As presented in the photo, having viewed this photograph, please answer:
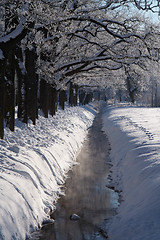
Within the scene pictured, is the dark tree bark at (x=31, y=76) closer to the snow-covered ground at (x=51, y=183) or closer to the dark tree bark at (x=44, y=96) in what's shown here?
the snow-covered ground at (x=51, y=183)

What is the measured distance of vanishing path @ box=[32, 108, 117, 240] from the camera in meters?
7.59

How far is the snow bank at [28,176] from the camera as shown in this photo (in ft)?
22.7

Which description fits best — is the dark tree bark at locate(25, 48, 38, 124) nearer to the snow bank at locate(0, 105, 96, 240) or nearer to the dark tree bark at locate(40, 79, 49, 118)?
the snow bank at locate(0, 105, 96, 240)

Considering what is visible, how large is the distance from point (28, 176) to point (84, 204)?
2.06 m

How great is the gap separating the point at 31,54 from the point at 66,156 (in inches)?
223

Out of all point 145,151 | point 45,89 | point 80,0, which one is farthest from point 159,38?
point 45,89

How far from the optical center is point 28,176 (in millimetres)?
9000

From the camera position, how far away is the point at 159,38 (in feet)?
48.6

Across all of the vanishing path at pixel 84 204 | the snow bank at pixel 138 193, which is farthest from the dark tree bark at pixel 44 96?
the snow bank at pixel 138 193

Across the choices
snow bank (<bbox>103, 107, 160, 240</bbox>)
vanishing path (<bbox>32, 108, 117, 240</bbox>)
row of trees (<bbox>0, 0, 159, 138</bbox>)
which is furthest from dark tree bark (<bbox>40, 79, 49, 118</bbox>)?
snow bank (<bbox>103, 107, 160, 240</bbox>)

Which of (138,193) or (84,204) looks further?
(84,204)

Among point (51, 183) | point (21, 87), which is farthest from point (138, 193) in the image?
point (21, 87)

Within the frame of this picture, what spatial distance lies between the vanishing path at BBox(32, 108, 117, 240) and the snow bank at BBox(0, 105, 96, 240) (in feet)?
1.25

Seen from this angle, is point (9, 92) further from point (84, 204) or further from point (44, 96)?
point (44, 96)
